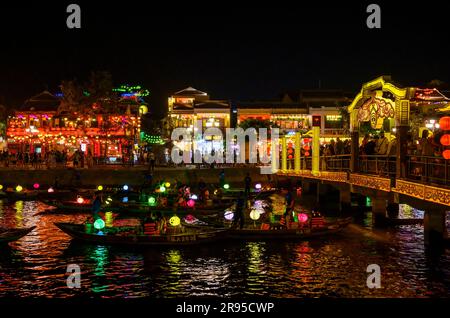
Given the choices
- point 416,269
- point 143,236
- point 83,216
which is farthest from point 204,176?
point 416,269

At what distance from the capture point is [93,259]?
21016mm

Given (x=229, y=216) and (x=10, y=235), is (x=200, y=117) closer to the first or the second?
(x=229, y=216)

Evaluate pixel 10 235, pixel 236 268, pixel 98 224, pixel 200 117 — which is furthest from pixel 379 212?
pixel 200 117

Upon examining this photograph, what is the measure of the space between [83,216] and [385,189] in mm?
18390

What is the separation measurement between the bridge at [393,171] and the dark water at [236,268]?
6.21 ft

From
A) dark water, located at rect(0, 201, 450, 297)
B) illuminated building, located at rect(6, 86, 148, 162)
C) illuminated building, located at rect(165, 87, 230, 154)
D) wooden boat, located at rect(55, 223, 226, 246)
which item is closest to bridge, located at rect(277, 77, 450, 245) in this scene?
dark water, located at rect(0, 201, 450, 297)

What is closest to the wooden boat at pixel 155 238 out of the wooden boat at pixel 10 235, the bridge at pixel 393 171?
the wooden boat at pixel 10 235

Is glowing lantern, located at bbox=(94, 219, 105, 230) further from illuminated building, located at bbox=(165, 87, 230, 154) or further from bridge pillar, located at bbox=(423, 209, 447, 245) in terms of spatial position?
illuminated building, located at bbox=(165, 87, 230, 154)

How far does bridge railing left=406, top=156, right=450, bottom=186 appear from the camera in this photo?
17219 millimetres

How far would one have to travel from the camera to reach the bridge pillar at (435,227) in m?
20.8

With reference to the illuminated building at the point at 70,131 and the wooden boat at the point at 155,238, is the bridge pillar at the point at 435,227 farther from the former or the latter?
the illuminated building at the point at 70,131

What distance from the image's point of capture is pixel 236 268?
19.7 meters

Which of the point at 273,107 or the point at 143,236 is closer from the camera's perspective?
the point at 143,236
